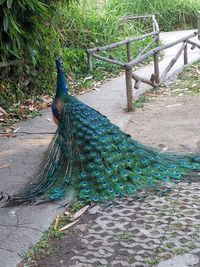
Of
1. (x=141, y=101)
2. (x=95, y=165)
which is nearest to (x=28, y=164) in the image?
(x=95, y=165)

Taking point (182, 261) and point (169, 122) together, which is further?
point (169, 122)

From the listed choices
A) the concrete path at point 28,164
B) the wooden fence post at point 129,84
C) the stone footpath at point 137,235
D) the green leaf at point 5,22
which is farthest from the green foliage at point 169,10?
the stone footpath at point 137,235

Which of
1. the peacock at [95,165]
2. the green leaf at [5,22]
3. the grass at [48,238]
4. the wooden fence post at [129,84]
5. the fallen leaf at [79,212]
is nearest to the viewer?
the grass at [48,238]

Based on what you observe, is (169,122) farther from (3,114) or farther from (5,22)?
(5,22)

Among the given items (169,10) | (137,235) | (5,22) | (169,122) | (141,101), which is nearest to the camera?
(137,235)

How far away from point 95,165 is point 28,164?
115 centimetres

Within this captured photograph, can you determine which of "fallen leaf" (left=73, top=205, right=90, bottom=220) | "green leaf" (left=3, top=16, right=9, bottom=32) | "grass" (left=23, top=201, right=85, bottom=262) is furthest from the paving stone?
"green leaf" (left=3, top=16, right=9, bottom=32)

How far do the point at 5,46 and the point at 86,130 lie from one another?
2866mm

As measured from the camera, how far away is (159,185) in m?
4.18

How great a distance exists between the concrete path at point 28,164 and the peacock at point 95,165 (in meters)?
0.20

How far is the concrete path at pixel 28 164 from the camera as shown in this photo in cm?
347

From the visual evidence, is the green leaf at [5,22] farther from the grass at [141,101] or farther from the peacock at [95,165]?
Result: the grass at [141,101]

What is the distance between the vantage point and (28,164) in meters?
5.05

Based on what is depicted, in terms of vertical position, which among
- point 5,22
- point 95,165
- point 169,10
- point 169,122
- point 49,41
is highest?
point 5,22
